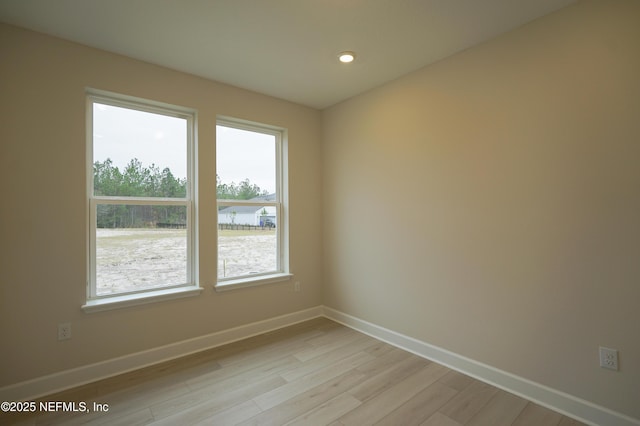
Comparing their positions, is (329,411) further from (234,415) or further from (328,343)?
(328,343)

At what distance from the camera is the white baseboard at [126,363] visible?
2152 mm

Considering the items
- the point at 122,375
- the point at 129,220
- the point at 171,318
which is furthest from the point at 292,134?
the point at 122,375

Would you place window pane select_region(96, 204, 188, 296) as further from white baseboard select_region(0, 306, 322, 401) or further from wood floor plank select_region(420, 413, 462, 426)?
wood floor plank select_region(420, 413, 462, 426)

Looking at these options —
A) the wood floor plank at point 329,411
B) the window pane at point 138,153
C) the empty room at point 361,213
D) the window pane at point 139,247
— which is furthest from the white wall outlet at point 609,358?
the window pane at point 138,153

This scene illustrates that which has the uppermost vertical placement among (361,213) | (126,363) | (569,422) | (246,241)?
(361,213)

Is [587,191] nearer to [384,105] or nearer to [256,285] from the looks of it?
[384,105]

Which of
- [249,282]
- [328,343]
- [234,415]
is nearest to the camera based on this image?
[234,415]

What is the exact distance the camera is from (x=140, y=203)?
2766 millimetres

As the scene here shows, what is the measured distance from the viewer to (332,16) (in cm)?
210

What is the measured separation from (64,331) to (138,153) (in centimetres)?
154

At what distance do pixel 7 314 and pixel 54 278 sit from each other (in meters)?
0.33

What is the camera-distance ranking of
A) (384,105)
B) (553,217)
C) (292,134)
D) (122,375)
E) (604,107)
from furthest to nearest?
(292,134)
(384,105)
(122,375)
(553,217)
(604,107)

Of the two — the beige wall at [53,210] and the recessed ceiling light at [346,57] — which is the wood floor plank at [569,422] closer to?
the beige wall at [53,210]

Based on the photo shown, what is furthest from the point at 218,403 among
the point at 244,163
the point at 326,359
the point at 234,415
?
the point at 244,163
